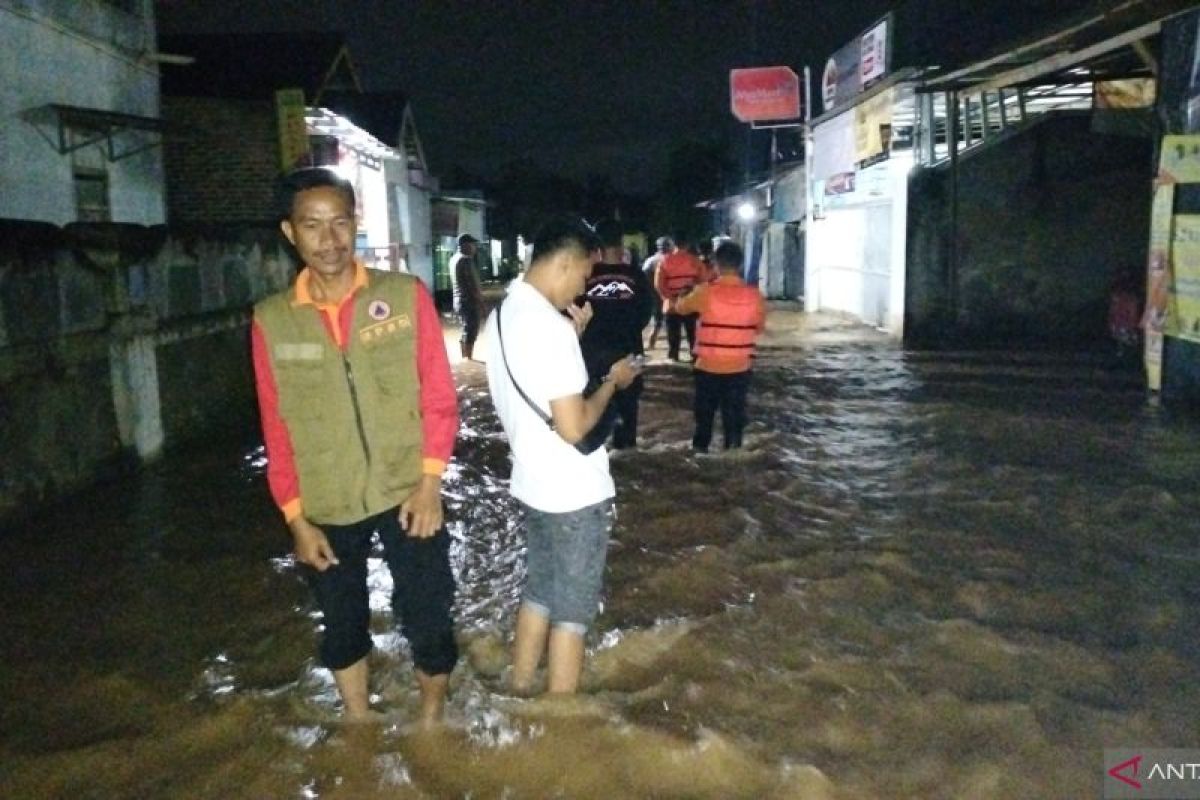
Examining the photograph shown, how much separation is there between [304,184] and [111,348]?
14.7 ft

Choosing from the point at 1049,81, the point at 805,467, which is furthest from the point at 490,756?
the point at 1049,81

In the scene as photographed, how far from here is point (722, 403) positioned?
7.62 metres

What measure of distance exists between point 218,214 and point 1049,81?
13.2 m

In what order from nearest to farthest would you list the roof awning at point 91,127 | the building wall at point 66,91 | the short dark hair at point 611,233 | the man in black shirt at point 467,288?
the short dark hair at point 611,233 → the building wall at point 66,91 → the roof awning at point 91,127 → the man in black shirt at point 467,288

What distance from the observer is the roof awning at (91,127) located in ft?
37.7

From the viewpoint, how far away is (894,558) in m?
5.17

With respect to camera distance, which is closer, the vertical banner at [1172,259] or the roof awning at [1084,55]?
the vertical banner at [1172,259]

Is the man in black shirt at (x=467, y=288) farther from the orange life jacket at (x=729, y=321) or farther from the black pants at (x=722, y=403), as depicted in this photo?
the orange life jacket at (x=729, y=321)

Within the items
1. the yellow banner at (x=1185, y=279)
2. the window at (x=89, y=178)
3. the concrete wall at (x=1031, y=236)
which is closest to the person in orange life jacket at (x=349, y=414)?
the yellow banner at (x=1185, y=279)

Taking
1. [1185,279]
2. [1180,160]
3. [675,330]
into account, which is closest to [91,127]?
[675,330]

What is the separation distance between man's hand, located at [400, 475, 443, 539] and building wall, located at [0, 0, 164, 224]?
9.92 meters

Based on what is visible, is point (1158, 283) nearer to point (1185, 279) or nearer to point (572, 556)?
point (1185, 279)

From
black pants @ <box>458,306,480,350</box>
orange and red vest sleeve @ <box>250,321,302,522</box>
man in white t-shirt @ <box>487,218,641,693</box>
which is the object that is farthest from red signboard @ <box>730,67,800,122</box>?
orange and red vest sleeve @ <box>250,321,302,522</box>

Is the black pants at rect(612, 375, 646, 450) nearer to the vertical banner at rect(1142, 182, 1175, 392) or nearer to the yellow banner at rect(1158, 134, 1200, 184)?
the vertical banner at rect(1142, 182, 1175, 392)
